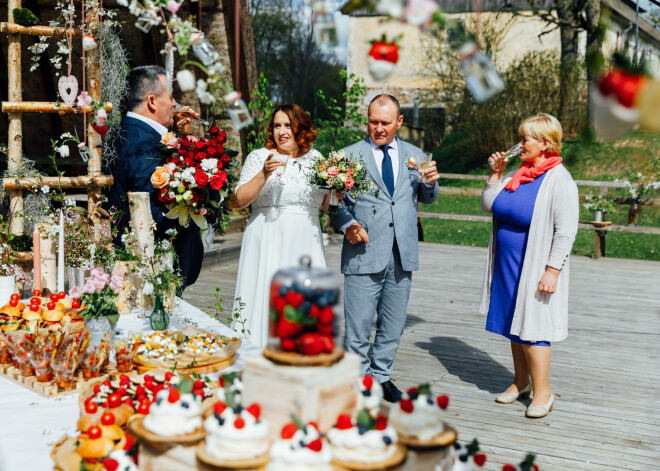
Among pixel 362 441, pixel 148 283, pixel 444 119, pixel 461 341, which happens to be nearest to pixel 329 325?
pixel 362 441

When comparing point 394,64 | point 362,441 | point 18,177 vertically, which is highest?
point 394,64

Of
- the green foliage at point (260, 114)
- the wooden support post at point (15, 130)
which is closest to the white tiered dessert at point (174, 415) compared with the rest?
the wooden support post at point (15, 130)

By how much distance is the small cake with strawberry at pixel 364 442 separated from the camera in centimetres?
157

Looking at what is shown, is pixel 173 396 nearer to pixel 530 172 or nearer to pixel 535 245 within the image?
pixel 535 245

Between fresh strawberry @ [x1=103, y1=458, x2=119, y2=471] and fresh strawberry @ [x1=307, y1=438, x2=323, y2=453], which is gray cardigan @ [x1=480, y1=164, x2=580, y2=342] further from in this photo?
fresh strawberry @ [x1=103, y1=458, x2=119, y2=471]

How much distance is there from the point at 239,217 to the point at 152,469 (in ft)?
26.6

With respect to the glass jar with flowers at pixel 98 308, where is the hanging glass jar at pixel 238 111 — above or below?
above

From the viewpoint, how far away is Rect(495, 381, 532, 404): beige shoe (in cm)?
412

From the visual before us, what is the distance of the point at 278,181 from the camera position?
3711 millimetres

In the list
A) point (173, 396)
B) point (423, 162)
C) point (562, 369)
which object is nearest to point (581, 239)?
point (562, 369)

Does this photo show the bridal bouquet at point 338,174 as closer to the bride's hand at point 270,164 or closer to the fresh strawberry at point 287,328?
the bride's hand at point 270,164

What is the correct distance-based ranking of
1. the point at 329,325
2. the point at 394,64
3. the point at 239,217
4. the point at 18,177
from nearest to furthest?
the point at 394,64 → the point at 329,325 → the point at 18,177 → the point at 239,217

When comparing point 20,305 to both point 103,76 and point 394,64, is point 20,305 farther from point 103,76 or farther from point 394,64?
point 394,64

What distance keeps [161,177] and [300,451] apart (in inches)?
85.2
